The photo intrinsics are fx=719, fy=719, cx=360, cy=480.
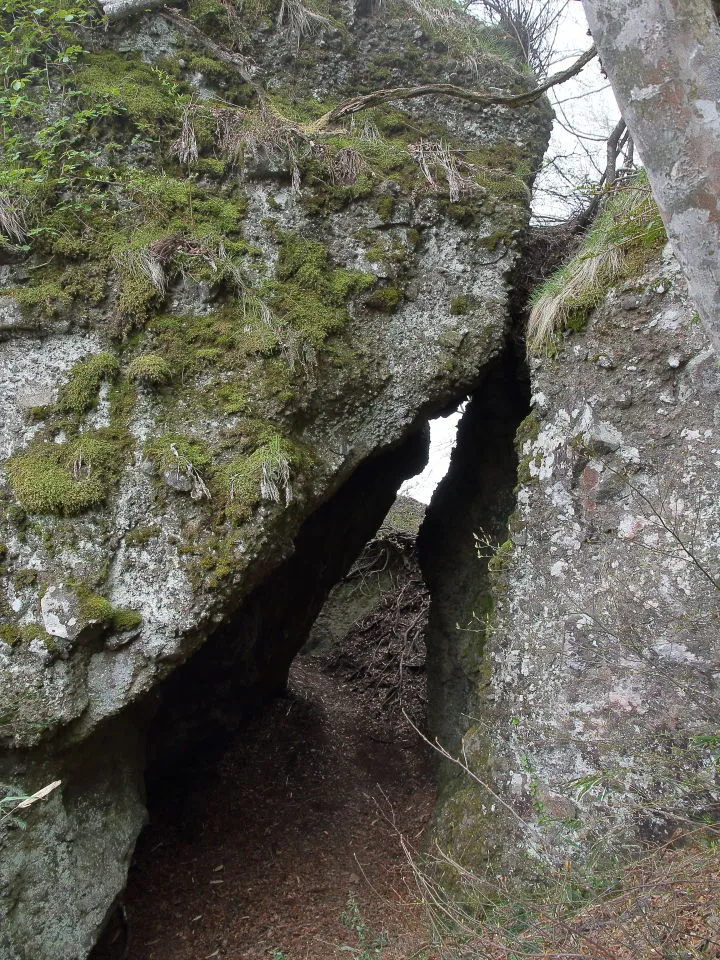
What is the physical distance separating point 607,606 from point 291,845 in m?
3.05

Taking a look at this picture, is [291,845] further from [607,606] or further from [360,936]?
[607,606]

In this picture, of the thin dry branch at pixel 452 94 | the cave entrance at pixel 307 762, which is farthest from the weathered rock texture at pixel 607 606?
the thin dry branch at pixel 452 94

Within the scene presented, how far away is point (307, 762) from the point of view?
6.47m

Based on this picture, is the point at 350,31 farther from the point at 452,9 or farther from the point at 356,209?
the point at 356,209

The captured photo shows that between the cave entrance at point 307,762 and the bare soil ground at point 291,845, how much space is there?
1 cm

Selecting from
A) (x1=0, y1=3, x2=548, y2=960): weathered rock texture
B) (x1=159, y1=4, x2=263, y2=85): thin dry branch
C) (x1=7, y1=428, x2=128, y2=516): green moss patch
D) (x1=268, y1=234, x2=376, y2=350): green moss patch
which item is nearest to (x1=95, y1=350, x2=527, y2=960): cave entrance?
(x1=0, y1=3, x2=548, y2=960): weathered rock texture

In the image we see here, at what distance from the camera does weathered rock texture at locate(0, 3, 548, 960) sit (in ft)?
11.6

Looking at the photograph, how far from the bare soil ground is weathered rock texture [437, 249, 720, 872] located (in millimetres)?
867

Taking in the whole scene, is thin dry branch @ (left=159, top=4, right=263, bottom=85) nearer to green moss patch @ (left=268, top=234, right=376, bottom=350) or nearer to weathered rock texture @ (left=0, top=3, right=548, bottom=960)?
weathered rock texture @ (left=0, top=3, right=548, bottom=960)

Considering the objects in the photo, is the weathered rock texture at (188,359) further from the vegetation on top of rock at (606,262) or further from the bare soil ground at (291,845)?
the bare soil ground at (291,845)

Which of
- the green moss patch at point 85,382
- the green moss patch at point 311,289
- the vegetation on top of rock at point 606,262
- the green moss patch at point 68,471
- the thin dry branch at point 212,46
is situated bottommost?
the green moss patch at point 68,471

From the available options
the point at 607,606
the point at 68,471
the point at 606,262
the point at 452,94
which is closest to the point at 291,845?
the point at 607,606

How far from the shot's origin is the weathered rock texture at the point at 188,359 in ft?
11.6

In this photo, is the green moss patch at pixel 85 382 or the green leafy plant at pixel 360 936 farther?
the green moss patch at pixel 85 382
